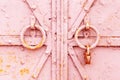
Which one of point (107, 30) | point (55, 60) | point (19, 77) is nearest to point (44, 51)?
point (55, 60)

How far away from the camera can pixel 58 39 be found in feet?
6.19

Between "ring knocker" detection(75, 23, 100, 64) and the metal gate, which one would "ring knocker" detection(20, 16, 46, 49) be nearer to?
the metal gate

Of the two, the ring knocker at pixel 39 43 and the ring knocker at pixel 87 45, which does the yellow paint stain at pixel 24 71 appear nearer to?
the ring knocker at pixel 39 43

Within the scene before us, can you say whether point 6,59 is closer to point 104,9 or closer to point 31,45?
point 31,45

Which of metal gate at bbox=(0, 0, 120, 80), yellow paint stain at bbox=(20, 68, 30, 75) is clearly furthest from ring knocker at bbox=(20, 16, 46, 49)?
yellow paint stain at bbox=(20, 68, 30, 75)

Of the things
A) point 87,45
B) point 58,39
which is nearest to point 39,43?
point 58,39

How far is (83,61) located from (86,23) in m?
0.22

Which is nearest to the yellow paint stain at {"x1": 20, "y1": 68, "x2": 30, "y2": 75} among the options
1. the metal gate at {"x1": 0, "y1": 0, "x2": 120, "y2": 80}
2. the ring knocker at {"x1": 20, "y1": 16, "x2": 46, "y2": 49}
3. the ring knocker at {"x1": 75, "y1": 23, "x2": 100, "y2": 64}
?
the metal gate at {"x1": 0, "y1": 0, "x2": 120, "y2": 80}

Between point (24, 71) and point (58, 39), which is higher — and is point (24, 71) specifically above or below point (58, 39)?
below

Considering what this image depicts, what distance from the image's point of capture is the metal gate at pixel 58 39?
6.19ft

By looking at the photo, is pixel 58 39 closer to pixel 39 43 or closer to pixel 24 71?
pixel 39 43

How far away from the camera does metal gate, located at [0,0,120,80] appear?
189 centimetres

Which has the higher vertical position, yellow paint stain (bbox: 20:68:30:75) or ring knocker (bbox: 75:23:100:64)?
ring knocker (bbox: 75:23:100:64)

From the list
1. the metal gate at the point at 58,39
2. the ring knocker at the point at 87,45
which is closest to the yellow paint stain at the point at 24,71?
the metal gate at the point at 58,39
